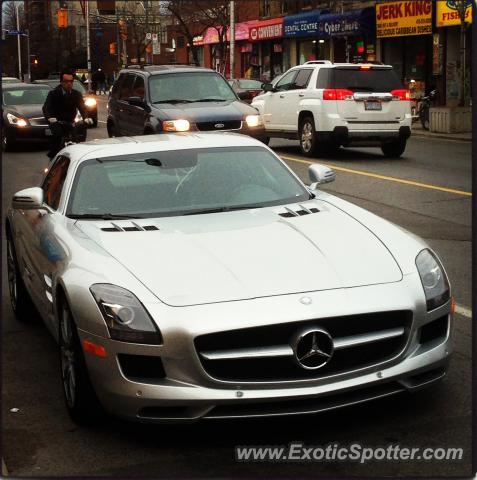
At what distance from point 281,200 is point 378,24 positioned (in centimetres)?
3451

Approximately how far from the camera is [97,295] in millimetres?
4516

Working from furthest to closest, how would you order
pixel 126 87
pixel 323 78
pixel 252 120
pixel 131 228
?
1. pixel 323 78
2. pixel 126 87
3. pixel 252 120
4. pixel 131 228

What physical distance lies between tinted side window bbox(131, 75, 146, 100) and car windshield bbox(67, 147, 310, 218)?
11.4 m

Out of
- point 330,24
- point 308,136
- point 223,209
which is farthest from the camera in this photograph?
point 330,24

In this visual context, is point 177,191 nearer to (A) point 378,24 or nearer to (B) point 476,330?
(B) point 476,330

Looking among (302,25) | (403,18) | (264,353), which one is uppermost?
(302,25)

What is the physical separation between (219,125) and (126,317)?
1248 centimetres

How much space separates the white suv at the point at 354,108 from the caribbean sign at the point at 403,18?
1654 centimetres

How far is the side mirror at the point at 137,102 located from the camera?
1716 centimetres

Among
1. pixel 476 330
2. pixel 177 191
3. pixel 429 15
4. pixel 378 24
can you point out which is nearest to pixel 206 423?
pixel 177 191

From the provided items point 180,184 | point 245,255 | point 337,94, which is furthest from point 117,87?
point 245,255

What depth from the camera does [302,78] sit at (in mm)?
19953

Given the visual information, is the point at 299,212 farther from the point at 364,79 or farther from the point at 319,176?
the point at 364,79

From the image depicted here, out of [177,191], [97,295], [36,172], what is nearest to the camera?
[97,295]
